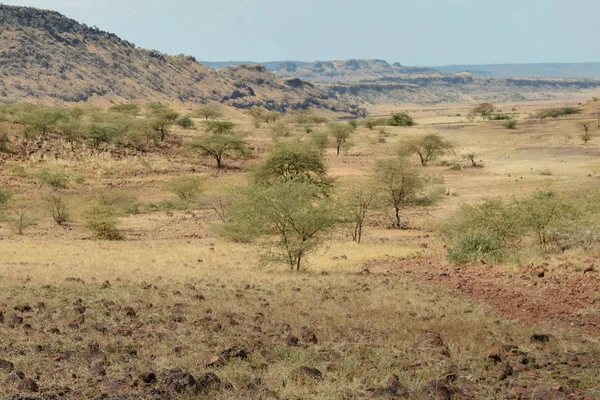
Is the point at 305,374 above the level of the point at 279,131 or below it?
above

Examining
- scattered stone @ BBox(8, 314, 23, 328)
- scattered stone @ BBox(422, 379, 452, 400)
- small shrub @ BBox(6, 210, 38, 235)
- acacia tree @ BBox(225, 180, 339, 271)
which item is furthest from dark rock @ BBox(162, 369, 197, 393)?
small shrub @ BBox(6, 210, 38, 235)

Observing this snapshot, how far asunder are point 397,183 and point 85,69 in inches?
4713

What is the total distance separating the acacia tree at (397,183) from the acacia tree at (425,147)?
78.2 ft

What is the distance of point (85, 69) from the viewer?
136250 mm

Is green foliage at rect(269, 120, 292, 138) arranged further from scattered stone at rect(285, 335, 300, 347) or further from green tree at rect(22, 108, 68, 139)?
scattered stone at rect(285, 335, 300, 347)

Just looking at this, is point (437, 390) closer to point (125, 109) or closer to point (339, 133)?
point (339, 133)

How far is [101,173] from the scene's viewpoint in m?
45.9

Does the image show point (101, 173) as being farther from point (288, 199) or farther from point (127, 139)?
point (288, 199)

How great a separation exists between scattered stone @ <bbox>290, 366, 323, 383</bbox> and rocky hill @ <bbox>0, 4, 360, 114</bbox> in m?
113

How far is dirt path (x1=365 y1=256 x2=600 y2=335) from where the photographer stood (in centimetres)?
1067

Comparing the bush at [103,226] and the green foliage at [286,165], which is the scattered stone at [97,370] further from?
the green foliage at [286,165]

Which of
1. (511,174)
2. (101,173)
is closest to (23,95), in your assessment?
(101,173)

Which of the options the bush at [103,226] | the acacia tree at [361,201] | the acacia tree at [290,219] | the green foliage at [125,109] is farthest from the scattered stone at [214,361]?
the green foliage at [125,109]

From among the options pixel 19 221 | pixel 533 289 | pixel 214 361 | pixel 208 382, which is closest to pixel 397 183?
pixel 19 221
